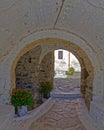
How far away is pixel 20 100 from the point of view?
4684mm

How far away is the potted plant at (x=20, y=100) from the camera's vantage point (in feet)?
15.0

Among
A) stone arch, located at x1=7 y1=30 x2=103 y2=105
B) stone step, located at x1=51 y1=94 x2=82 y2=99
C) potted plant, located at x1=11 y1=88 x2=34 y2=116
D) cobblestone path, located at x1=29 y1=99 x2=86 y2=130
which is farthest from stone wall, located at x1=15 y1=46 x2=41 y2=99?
stone arch, located at x1=7 y1=30 x2=103 y2=105

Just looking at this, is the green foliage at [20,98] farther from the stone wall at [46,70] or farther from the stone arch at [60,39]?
the stone wall at [46,70]

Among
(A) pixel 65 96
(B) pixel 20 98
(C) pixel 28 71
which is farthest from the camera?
(A) pixel 65 96

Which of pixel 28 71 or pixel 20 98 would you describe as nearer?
pixel 20 98

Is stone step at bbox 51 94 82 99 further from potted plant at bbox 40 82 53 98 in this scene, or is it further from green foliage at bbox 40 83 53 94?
green foliage at bbox 40 83 53 94

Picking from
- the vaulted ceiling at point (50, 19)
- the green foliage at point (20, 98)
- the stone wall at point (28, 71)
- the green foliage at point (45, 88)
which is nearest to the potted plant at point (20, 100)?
the green foliage at point (20, 98)

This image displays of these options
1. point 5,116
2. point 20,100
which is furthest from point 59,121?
point 5,116

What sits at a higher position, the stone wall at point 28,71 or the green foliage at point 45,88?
the stone wall at point 28,71

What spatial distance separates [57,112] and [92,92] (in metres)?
1.34

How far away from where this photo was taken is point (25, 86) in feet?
23.8

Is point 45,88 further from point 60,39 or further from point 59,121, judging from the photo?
point 60,39

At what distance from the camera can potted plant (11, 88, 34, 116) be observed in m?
4.56

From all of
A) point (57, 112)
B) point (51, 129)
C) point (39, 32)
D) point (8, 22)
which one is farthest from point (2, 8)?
point (57, 112)
